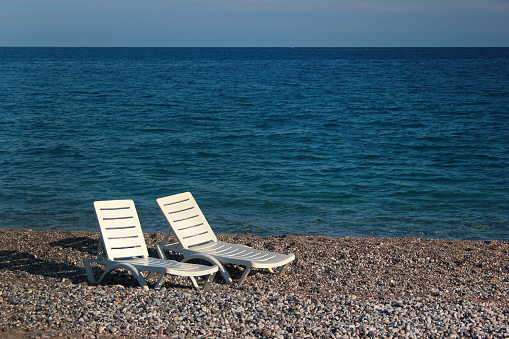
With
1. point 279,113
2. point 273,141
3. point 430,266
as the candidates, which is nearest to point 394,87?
point 279,113

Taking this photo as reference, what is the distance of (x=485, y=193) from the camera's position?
14039 mm

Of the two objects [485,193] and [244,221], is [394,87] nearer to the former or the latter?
[485,193]

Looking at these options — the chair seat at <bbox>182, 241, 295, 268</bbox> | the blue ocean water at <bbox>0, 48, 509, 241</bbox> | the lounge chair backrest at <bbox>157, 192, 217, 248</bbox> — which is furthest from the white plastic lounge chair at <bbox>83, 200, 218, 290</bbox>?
the blue ocean water at <bbox>0, 48, 509, 241</bbox>

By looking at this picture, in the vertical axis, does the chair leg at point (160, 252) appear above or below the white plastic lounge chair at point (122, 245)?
below

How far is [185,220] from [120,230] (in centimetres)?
104

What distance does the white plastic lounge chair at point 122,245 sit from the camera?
6355mm

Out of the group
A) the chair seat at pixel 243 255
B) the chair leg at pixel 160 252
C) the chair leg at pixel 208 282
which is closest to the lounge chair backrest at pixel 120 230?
the chair leg at pixel 160 252

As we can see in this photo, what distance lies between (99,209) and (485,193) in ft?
37.2

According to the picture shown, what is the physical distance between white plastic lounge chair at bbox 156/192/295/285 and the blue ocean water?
3004mm

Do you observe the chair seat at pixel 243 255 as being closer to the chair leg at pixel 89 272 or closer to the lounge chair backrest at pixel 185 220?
the lounge chair backrest at pixel 185 220

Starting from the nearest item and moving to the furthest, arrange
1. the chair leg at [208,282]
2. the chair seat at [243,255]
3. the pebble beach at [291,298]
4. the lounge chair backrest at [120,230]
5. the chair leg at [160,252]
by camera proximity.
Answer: the pebble beach at [291,298]
the chair leg at [208,282]
the chair seat at [243,255]
the lounge chair backrest at [120,230]
the chair leg at [160,252]

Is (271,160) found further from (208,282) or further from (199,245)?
(208,282)

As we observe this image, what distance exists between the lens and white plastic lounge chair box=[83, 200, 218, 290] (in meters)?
6.36

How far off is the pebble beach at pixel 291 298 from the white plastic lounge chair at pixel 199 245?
0.31m
